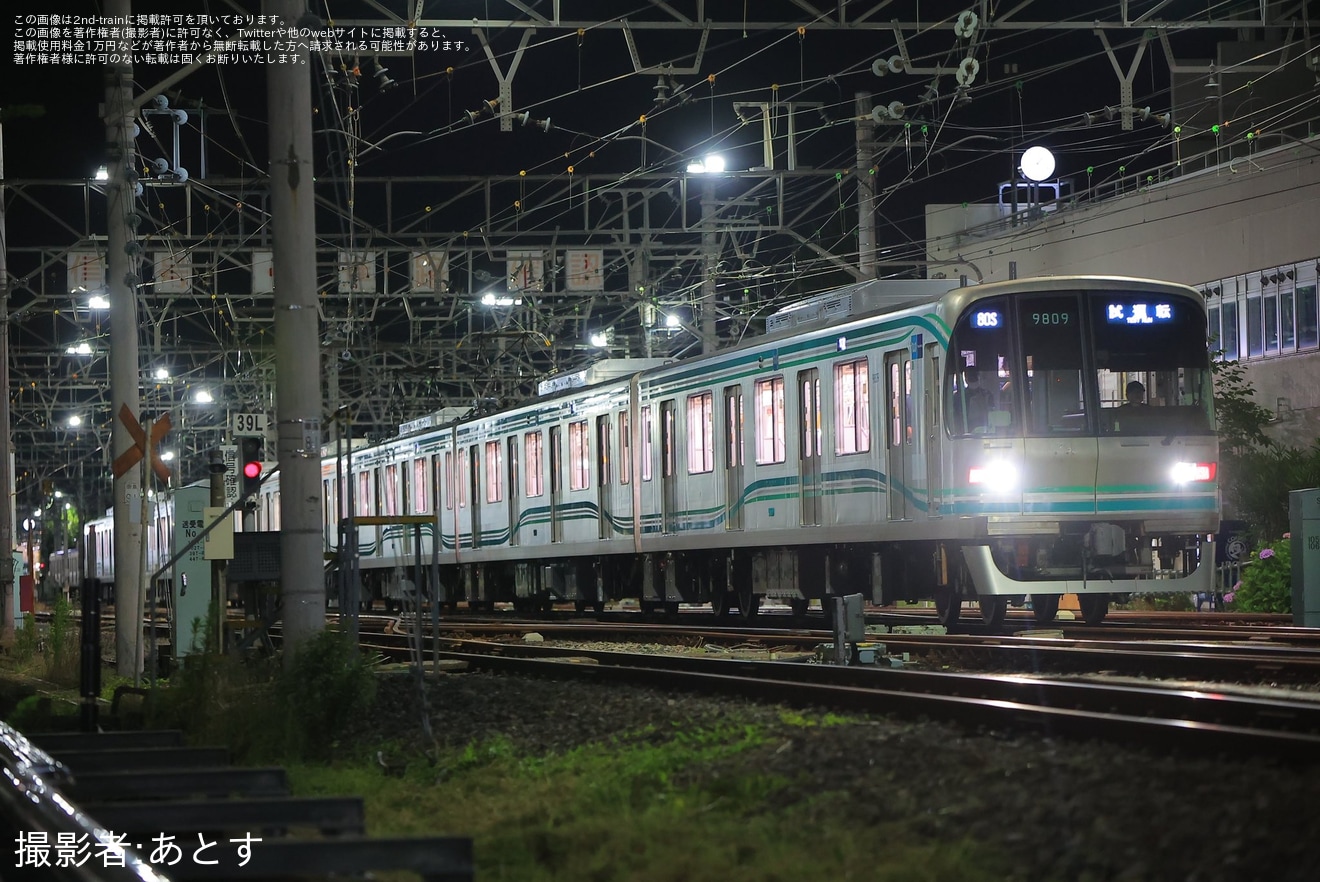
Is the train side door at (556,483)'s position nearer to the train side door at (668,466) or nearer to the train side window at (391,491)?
the train side door at (668,466)

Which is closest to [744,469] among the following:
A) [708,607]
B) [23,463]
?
[708,607]

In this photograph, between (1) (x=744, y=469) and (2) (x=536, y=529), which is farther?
(2) (x=536, y=529)

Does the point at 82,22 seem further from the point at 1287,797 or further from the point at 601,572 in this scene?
the point at 1287,797

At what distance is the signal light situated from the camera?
16.0 meters

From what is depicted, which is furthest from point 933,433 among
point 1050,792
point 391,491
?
point 391,491

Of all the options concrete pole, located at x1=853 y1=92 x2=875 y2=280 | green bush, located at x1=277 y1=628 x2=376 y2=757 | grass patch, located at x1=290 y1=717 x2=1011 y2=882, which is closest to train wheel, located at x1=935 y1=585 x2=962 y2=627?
green bush, located at x1=277 y1=628 x2=376 y2=757

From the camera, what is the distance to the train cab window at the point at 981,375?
1666cm

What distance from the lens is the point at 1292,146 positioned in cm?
3503

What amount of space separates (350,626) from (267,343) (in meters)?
33.5

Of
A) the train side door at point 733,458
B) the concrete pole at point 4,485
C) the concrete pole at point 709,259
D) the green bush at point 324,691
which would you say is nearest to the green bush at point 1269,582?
the train side door at point 733,458

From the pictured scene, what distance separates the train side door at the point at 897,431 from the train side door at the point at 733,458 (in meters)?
3.76

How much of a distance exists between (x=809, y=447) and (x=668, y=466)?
4197 mm

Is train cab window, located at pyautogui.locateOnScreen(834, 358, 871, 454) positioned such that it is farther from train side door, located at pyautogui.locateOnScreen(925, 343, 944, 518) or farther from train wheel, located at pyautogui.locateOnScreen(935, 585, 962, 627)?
train wheel, located at pyautogui.locateOnScreen(935, 585, 962, 627)

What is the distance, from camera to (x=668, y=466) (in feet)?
77.8
